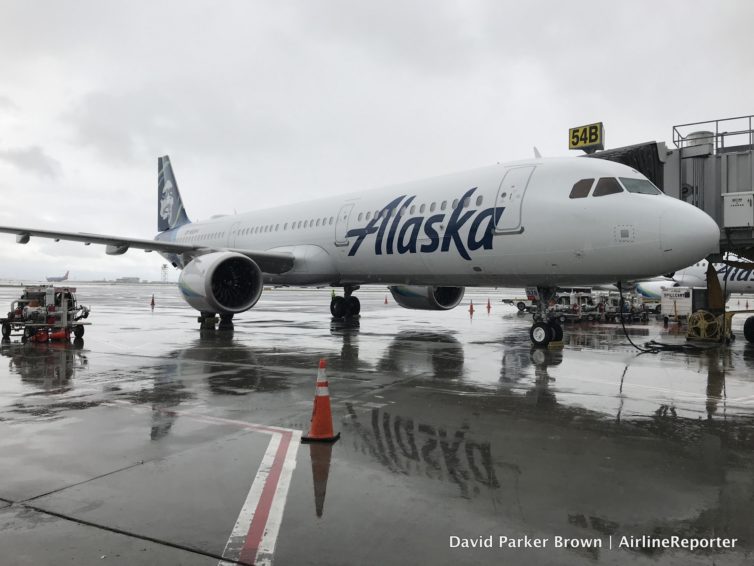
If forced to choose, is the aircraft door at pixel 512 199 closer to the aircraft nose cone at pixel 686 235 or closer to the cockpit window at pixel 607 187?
the cockpit window at pixel 607 187

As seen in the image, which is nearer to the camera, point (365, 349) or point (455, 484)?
point (455, 484)

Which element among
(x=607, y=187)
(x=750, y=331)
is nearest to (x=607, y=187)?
A: (x=607, y=187)

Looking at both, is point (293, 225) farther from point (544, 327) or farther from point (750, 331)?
point (750, 331)

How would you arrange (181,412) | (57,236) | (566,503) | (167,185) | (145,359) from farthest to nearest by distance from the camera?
(167,185), (57,236), (145,359), (181,412), (566,503)

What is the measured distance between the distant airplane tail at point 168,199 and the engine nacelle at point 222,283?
477 inches

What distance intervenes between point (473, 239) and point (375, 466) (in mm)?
8008

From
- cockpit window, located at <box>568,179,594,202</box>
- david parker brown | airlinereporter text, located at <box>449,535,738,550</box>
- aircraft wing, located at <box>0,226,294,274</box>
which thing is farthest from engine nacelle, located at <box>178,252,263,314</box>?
david parker brown | airlinereporter text, located at <box>449,535,738,550</box>

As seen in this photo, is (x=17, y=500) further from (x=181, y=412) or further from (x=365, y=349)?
(x=365, y=349)

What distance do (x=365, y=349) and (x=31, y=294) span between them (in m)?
9.20

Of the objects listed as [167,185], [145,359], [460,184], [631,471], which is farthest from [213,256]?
[167,185]

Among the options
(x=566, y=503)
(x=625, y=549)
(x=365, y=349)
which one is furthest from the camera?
(x=365, y=349)

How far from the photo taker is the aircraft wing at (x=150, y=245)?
48.7ft

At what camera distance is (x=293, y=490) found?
3572 millimetres

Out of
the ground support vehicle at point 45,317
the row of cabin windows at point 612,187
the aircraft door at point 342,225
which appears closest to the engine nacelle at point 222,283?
the aircraft door at point 342,225
